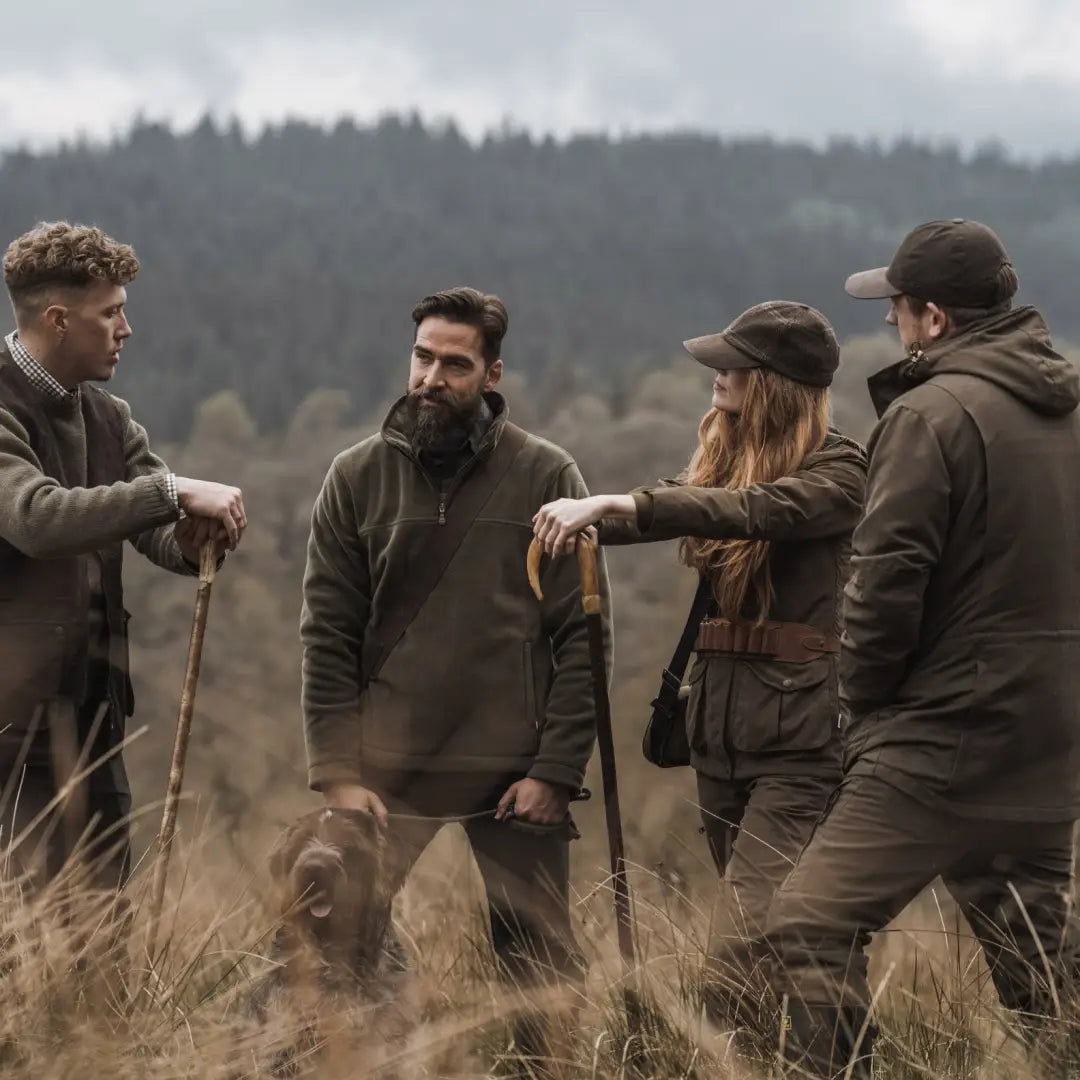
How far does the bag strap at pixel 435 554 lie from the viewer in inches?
167

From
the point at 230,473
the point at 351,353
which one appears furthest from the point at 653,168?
the point at 230,473

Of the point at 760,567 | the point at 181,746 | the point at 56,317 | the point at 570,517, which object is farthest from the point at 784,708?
the point at 56,317

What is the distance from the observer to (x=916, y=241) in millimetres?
3656

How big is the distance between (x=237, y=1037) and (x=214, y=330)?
4921cm

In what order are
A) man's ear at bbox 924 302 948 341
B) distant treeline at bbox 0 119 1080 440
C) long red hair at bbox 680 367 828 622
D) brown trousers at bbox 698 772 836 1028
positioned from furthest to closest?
distant treeline at bbox 0 119 1080 440, long red hair at bbox 680 367 828 622, man's ear at bbox 924 302 948 341, brown trousers at bbox 698 772 836 1028

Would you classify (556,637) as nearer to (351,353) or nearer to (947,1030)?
(947,1030)

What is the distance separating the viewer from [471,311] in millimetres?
4316

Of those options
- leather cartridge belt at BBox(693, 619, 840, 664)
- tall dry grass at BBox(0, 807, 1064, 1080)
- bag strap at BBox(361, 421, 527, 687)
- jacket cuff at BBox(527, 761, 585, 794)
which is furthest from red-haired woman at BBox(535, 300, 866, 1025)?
bag strap at BBox(361, 421, 527, 687)

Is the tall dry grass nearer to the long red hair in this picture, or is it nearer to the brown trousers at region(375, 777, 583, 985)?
the brown trousers at region(375, 777, 583, 985)

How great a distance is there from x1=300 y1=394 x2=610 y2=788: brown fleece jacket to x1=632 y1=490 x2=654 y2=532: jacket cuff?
0.47 metres

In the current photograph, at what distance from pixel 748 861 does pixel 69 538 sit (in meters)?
1.68

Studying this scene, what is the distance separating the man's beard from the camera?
4297 millimetres

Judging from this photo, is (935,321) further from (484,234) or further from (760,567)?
(484,234)

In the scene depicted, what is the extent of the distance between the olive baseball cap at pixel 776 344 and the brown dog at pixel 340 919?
145cm
